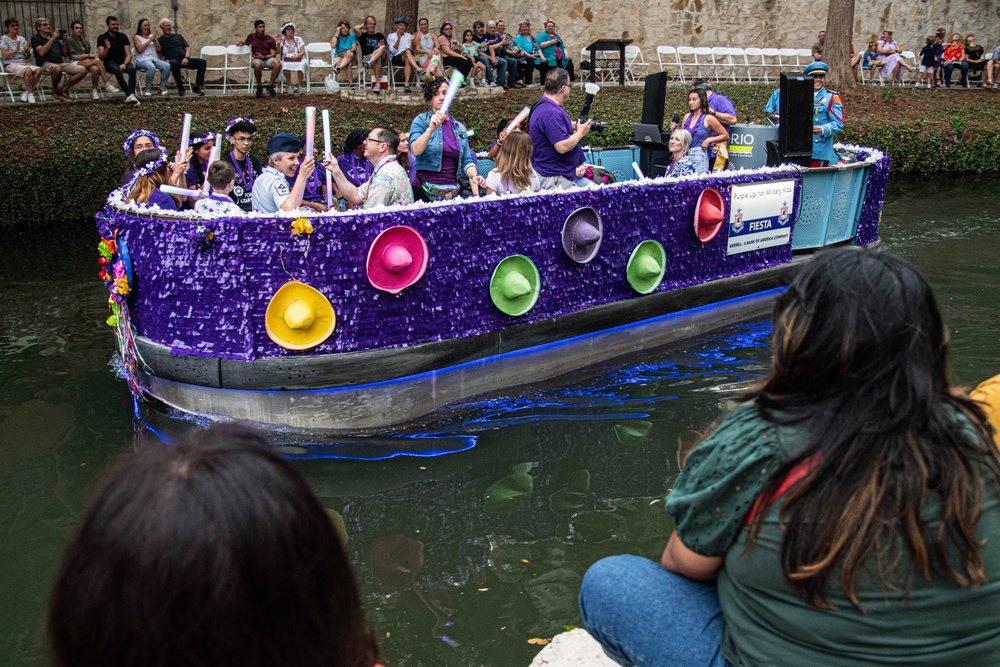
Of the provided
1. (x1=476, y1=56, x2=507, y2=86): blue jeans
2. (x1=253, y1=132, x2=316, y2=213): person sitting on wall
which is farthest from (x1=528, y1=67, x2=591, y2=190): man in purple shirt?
(x1=476, y1=56, x2=507, y2=86): blue jeans

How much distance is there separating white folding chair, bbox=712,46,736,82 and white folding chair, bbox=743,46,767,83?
0.36 meters

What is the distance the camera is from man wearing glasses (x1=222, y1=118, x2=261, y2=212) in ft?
22.9

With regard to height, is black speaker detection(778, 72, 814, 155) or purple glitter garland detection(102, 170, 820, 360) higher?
black speaker detection(778, 72, 814, 155)

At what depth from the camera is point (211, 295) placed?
17.9 feet

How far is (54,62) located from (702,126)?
11893 mm

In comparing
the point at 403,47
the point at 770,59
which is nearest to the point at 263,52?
the point at 403,47

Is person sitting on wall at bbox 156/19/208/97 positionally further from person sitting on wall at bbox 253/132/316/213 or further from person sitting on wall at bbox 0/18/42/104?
person sitting on wall at bbox 253/132/316/213

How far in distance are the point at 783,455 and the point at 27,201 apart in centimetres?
1239

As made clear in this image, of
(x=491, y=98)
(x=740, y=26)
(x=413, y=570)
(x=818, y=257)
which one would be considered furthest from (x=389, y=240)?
(x=740, y=26)

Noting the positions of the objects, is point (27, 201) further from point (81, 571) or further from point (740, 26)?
point (740, 26)

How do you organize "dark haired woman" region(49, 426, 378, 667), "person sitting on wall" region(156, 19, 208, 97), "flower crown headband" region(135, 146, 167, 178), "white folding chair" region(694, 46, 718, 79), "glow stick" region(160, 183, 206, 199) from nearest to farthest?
"dark haired woman" region(49, 426, 378, 667) < "glow stick" region(160, 183, 206, 199) < "flower crown headband" region(135, 146, 167, 178) < "person sitting on wall" region(156, 19, 208, 97) < "white folding chair" region(694, 46, 718, 79)

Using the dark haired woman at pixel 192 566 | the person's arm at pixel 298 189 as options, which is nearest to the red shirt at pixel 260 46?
the person's arm at pixel 298 189

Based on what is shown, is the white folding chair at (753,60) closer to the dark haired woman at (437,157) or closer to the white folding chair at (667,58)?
the white folding chair at (667,58)

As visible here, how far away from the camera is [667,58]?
78.1 feet
